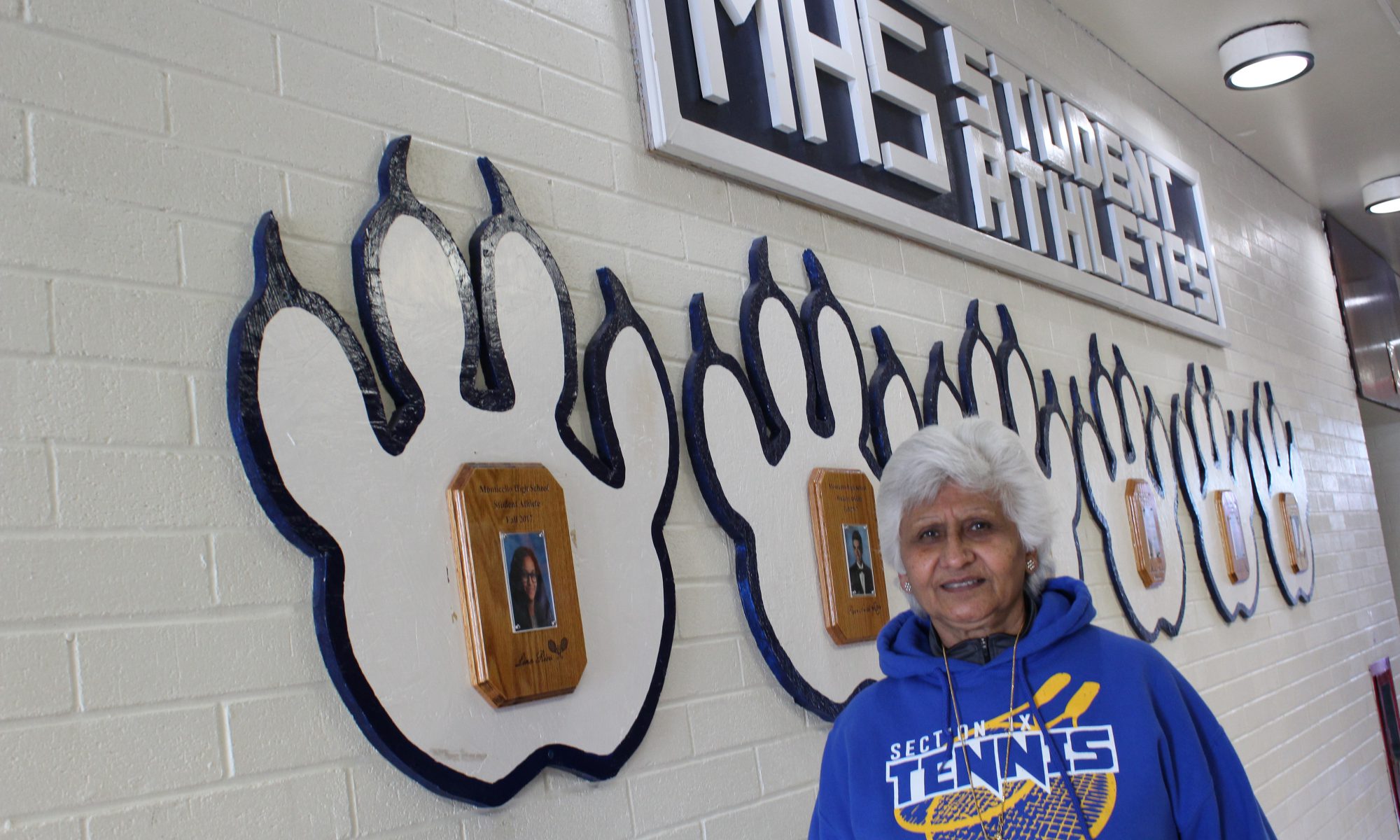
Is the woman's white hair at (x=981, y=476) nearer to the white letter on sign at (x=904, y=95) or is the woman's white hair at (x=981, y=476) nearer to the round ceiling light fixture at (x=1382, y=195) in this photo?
the white letter on sign at (x=904, y=95)

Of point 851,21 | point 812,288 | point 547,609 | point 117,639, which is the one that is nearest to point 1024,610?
point 547,609

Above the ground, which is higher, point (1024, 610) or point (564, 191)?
point (564, 191)

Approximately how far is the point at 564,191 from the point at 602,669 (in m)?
0.71

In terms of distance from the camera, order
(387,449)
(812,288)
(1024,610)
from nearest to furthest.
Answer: (387,449) → (1024,610) → (812,288)

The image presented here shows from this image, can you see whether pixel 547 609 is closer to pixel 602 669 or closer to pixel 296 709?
pixel 602 669

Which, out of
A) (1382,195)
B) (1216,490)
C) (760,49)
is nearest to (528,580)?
(760,49)

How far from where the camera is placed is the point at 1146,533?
330 cm

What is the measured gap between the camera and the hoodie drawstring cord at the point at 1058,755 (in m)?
1.44

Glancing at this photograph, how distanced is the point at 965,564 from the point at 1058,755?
0.28 m

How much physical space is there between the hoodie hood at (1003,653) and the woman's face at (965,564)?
4cm

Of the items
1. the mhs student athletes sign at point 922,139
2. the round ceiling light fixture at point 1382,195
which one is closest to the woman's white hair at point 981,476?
the mhs student athletes sign at point 922,139

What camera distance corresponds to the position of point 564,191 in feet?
6.05

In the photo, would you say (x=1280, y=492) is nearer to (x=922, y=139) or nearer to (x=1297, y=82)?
(x=1297, y=82)

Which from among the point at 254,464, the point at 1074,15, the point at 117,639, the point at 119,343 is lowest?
the point at 117,639
